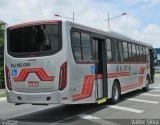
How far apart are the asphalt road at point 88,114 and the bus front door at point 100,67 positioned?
2.17ft

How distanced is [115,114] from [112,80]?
3102 mm

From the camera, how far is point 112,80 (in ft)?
50.7

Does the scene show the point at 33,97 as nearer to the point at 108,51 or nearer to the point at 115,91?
Result: the point at 108,51

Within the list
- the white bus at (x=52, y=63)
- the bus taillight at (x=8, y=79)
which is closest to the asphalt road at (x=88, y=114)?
the white bus at (x=52, y=63)

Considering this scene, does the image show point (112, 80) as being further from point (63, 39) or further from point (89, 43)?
point (63, 39)

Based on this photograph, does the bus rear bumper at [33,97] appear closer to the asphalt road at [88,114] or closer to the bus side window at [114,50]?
the asphalt road at [88,114]

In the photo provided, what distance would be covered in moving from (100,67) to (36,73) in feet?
11.5

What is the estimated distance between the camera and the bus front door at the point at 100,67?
13.9 m

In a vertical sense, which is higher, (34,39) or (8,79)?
(34,39)

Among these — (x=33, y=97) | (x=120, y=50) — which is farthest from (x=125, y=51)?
(x=33, y=97)

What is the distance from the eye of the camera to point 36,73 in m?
11.8

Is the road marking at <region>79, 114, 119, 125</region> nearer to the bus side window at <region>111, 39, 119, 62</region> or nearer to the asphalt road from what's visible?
the asphalt road

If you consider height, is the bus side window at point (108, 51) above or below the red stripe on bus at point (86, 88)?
above

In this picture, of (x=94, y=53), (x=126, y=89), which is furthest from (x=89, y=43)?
(x=126, y=89)
